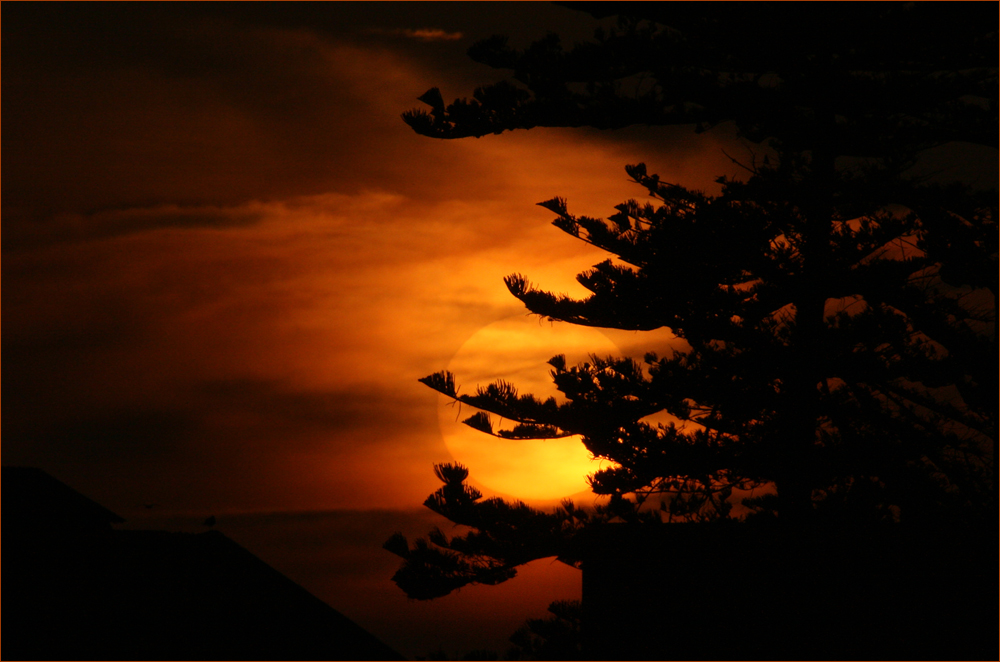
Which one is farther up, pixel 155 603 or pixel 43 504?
pixel 43 504

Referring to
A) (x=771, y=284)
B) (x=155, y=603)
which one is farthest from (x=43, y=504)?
(x=771, y=284)

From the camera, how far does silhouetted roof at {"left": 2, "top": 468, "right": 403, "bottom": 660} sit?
728cm

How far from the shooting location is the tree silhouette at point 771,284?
9133 mm

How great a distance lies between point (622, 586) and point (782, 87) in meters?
5.90

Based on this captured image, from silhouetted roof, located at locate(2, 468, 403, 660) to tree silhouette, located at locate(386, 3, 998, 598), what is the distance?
6.21ft

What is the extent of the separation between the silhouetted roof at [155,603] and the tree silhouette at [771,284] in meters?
1.89

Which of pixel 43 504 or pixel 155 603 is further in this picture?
pixel 43 504

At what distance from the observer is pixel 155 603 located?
25.9 feet

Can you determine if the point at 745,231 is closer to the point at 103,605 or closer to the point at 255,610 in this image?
the point at 255,610

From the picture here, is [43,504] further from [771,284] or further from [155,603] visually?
[771,284]

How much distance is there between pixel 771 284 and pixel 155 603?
7.40 metres

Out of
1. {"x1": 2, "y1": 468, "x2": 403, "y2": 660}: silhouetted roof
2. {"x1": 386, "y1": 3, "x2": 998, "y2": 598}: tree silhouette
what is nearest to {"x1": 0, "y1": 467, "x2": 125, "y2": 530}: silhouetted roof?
{"x1": 2, "y1": 468, "x2": 403, "y2": 660}: silhouetted roof

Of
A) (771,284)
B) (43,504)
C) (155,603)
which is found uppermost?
(771,284)

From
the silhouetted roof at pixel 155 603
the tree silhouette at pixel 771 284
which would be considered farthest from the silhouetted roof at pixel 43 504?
the tree silhouette at pixel 771 284
